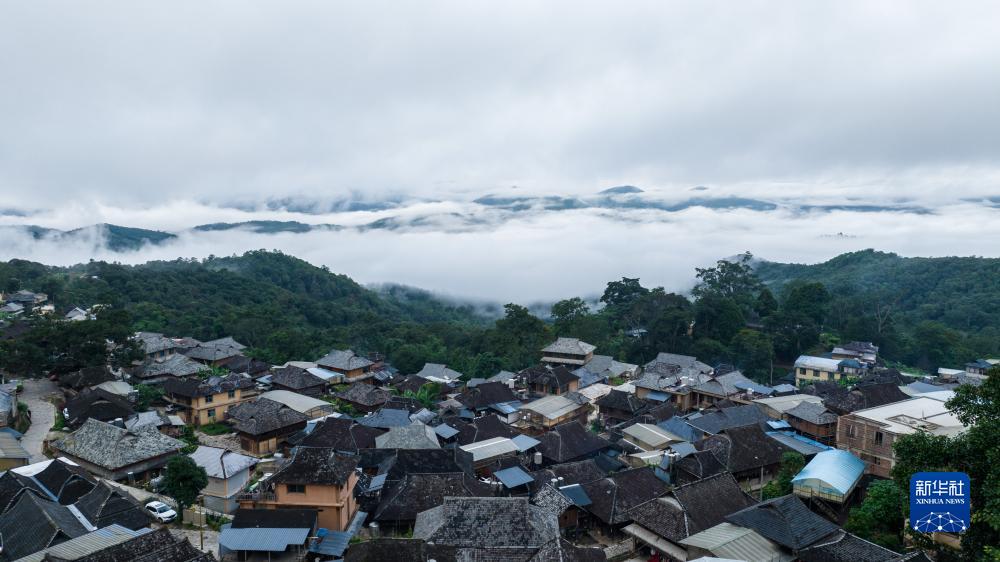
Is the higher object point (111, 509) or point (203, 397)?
point (111, 509)

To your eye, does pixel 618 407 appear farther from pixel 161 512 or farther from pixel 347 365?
pixel 161 512

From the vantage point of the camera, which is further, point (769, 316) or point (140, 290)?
point (140, 290)

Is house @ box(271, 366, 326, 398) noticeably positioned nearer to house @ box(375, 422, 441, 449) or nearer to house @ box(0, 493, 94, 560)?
house @ box(375, 422, 441, 449)

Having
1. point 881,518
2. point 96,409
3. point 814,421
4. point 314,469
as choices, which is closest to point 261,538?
point 314,469

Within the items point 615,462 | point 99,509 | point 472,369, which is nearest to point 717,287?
point 472,369

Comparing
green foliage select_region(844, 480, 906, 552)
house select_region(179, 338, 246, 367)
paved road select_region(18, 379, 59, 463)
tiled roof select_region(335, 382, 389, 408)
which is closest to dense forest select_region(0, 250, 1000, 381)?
paved road select_region(18, 379, 59, 463)

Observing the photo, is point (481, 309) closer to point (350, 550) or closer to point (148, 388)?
point (148, 388)
